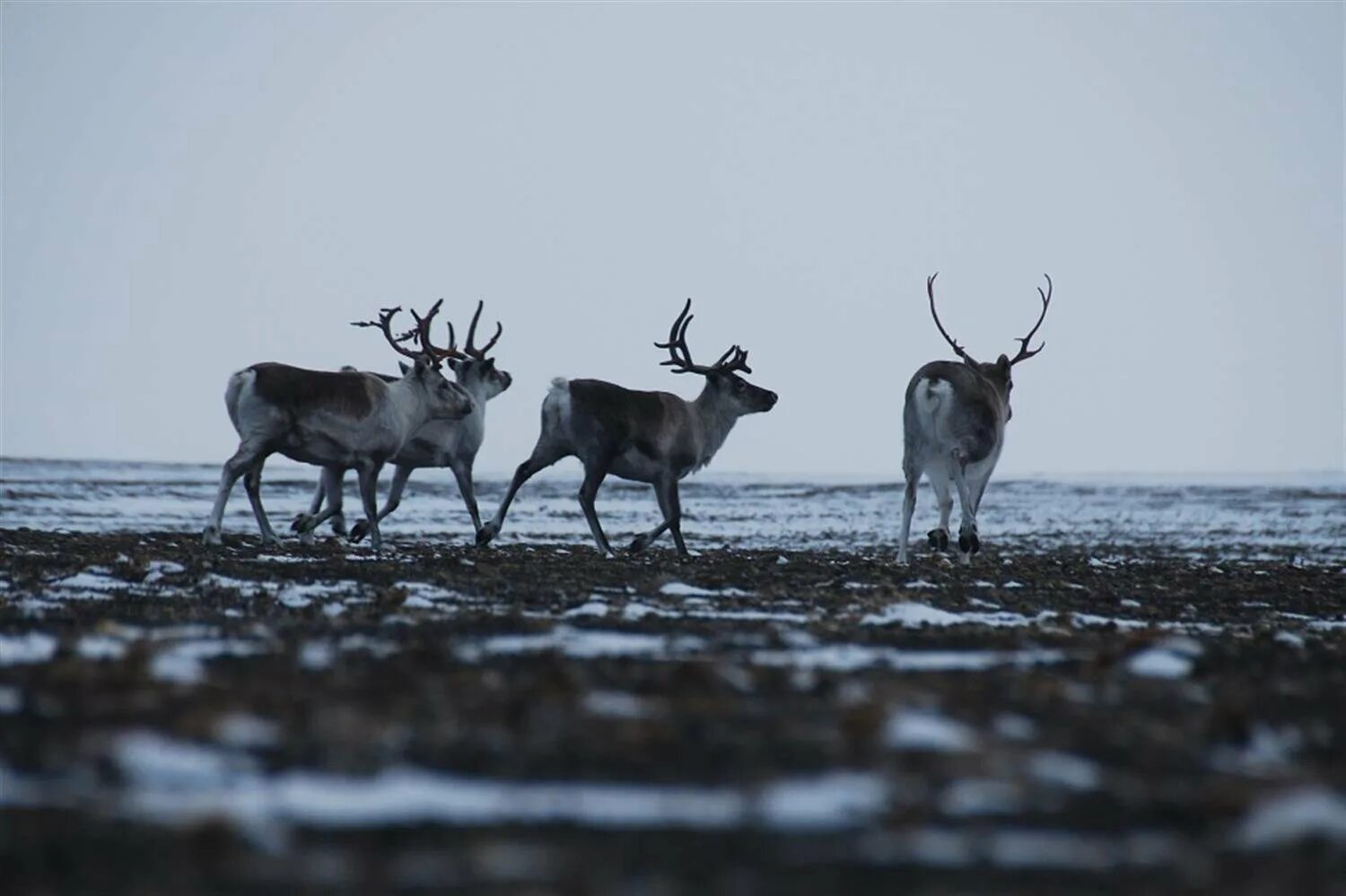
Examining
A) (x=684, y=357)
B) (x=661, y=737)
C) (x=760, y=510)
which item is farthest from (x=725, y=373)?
(x=760, y=510)

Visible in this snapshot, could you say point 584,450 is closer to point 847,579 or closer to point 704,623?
point 847,579

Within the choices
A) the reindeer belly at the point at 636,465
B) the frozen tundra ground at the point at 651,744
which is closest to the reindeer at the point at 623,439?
the reindeer belly at the point at 636,465

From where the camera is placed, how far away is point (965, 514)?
633 inches

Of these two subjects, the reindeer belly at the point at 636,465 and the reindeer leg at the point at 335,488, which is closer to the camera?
the reindeer belly at the point at 636,465

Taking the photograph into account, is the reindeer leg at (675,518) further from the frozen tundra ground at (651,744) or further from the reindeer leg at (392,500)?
the frozen tundra ground at (651,744)

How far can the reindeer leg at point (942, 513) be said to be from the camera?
16234 mm

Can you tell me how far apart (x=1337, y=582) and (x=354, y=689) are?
11413 millimetres

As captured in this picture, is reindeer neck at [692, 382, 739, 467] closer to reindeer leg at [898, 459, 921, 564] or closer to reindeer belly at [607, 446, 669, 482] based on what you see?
reindeer belly at [607, 446, 669, 482]

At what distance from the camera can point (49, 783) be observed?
155 inches

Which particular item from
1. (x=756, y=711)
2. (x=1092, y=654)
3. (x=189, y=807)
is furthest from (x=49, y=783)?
(x=1092, y=654)

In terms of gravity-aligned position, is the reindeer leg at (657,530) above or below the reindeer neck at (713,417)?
below

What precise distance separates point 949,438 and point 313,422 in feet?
20.1

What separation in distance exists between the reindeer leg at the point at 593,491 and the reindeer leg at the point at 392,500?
229 centimetres

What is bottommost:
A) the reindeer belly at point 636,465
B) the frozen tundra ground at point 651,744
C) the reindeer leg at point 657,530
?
the frozen tundra ground at point 651,744
